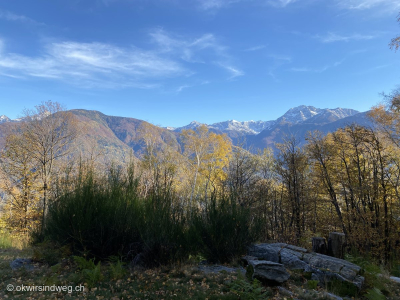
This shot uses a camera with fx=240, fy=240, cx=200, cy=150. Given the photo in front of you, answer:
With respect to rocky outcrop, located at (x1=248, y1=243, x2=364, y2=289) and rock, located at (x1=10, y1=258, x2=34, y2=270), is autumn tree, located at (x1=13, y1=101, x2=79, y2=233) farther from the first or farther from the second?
rocky outcrop, located at (x1=248, y1=243, x2=364, y2=289)

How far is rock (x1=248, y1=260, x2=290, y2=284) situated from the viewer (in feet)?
16.1

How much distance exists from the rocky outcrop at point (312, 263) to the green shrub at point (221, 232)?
624 millimetres

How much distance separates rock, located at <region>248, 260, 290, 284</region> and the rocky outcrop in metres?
1.09

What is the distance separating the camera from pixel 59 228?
612 cm

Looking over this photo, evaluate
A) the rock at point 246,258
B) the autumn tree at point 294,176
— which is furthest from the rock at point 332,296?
the autumn tree at point 294,176

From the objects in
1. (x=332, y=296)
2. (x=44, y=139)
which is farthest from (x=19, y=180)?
(x=332, y=296)

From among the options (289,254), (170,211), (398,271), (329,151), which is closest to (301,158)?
(329,151)

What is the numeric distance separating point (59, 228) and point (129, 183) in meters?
2.09

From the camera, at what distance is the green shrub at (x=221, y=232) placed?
21.0 ft

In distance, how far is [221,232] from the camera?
633 cm

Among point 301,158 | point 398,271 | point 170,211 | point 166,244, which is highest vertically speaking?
point 301,158

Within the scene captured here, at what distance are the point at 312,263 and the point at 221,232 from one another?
94.7 inches

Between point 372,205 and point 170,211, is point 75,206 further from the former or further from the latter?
point 372,205

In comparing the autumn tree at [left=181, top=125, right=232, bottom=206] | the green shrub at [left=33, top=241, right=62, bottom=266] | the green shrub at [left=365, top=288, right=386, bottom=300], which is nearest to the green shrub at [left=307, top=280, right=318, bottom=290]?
the green shrub at [left=365, top=288, right=386, bottom=300]
